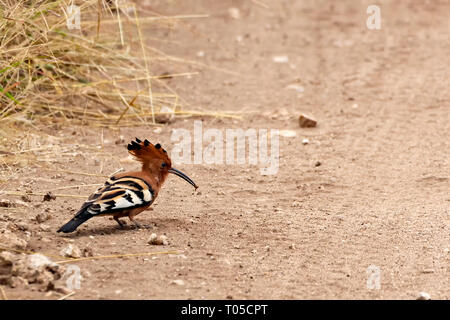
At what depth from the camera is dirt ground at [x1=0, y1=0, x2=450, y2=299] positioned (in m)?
3.66

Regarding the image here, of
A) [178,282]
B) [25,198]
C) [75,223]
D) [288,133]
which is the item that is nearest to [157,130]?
[288,133]

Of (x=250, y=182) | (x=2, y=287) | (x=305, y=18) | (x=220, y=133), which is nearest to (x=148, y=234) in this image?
(x=2, y=287)

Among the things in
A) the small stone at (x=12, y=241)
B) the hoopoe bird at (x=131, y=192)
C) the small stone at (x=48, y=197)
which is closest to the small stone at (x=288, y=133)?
the hoopoe bird at (x=131, y=192)

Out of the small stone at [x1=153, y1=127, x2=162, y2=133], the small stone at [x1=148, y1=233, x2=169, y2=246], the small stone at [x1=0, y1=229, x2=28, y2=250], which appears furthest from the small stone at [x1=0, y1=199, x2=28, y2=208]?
the small stone at [x1=153, y1=127, x2=162, y2=133]

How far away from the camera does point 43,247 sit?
382 cm

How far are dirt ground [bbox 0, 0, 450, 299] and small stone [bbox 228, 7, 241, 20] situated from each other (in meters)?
0.46

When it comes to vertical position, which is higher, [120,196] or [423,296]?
[120,196]

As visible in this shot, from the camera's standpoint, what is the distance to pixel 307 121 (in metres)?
6.55

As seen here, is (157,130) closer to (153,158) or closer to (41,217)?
(153,158)

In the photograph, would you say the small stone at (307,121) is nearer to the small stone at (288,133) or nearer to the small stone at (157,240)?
the small stone at (288,133)

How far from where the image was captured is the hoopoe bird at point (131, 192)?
3.90 m

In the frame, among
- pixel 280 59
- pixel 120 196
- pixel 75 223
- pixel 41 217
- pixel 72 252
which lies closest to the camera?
pixel 72 252

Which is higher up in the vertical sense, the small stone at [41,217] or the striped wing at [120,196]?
the striped wing at [120,196]

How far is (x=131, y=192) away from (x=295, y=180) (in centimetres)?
174
